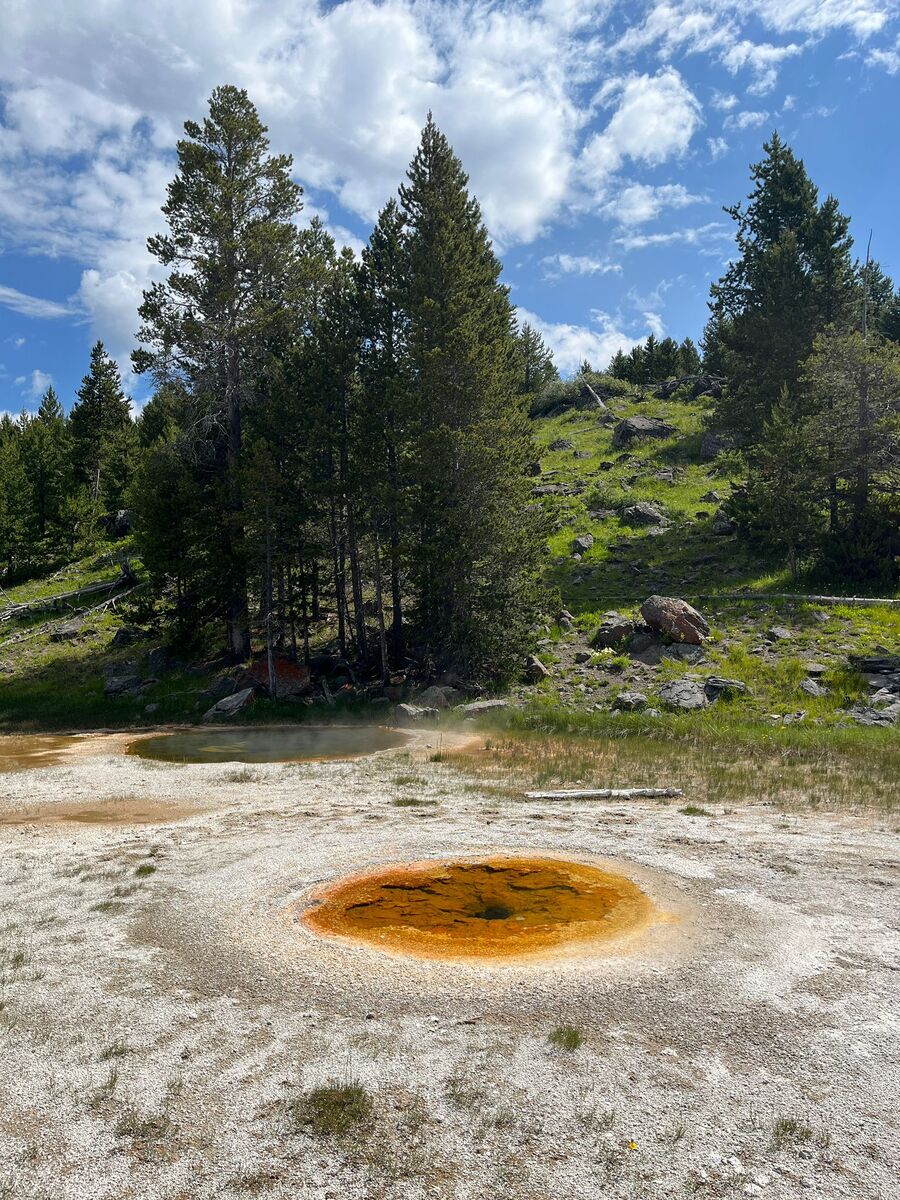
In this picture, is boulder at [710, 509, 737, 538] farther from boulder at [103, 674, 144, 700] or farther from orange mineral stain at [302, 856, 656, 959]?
orange mineral stain at [302, 856, 656, 959]

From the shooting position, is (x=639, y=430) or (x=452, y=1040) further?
(x=639, y=430)

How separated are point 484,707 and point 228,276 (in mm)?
20869

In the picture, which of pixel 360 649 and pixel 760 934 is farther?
pixel 360 649

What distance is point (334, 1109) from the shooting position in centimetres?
552

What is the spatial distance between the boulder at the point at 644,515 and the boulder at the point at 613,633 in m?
14.1

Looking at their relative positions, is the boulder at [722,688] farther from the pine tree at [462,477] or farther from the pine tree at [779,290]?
the pine tree at [779,290]

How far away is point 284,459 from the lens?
3147cm

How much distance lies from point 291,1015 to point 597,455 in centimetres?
5171

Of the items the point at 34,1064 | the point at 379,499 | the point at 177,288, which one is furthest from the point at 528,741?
the point at 177,288

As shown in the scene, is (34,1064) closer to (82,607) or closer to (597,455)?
(82,607)

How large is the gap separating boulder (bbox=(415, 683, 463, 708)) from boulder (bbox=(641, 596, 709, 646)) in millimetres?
7918

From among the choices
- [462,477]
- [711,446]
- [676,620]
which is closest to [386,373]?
[462,477]

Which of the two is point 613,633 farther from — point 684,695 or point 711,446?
point 711,446

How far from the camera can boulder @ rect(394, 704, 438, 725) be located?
82.1ft
